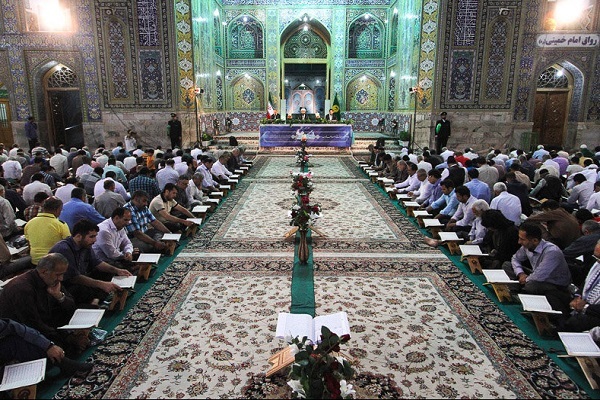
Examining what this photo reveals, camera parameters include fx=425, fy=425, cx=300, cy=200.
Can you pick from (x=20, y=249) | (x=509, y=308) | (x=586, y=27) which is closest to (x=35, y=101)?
(x=20, y=249)

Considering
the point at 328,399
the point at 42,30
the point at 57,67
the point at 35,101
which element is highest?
the point at 42,30

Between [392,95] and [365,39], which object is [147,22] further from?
[365,39]

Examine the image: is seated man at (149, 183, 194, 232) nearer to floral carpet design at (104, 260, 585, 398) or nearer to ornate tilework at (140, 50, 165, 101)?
Answer: floral carpet design at (104, 260, 585, 398)

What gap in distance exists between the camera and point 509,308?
377 cm

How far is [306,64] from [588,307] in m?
19.8

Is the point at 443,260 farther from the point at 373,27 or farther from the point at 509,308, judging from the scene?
the point at 373,27

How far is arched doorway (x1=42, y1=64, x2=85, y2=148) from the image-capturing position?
527 inches

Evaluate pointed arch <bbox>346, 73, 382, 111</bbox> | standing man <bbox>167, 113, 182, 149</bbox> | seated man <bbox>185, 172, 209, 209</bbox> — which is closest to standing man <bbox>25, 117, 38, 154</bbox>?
standing man <bbox>167, 113, 182, 149</bbox>

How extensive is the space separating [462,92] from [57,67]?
12521mm

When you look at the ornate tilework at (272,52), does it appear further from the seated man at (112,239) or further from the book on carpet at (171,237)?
the seated man at (112,239)

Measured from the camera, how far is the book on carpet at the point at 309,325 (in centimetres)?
295

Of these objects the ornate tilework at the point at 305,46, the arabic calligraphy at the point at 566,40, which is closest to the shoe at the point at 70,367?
the arabic calligraphy at the point at 566,40

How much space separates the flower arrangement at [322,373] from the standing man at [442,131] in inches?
426

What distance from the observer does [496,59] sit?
12.7 meters
